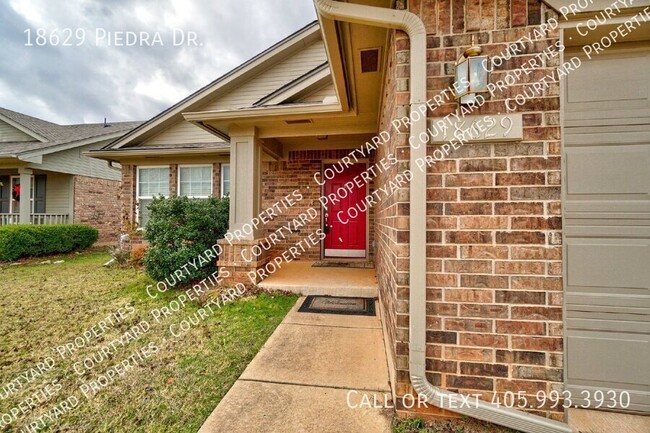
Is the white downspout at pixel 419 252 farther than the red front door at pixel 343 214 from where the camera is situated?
No

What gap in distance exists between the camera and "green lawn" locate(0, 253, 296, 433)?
1.80 metres

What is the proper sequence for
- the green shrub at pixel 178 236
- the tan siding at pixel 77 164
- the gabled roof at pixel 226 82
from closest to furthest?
the green shrub at pixel 178 236
the gabled roof at pixel 226 82
the tan siding at pixel 77 164

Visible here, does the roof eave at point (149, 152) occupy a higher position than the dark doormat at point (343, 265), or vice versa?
the roof eave at point (149, 152)

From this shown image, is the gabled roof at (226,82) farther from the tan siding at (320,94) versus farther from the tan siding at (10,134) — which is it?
the tan siding at (10,134)

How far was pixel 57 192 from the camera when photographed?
396 inches

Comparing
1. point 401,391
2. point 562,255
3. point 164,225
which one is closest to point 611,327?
point 562,255

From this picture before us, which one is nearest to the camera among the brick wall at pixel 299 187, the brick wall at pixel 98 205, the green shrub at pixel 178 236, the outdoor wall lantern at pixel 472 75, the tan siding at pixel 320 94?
the outdoor wall lantern at pixel 472 75

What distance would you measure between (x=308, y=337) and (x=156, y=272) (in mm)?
3273

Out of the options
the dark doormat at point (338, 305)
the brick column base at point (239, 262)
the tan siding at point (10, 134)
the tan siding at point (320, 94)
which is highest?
the tan siding at point (10, 134)

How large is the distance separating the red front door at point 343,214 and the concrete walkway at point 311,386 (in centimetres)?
332

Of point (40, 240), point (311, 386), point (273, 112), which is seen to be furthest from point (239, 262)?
point (40, 240)

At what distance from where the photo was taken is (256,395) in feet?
6.18

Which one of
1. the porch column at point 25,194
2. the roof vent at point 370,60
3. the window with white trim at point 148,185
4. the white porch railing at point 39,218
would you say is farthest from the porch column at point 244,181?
the white porch railing at point 39,218

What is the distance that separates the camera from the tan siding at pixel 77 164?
932 centimetres
